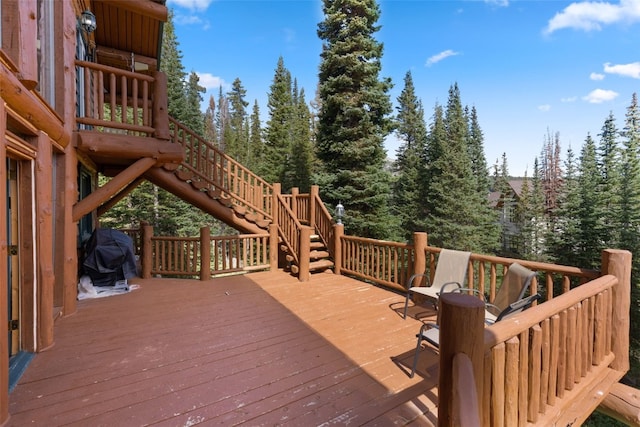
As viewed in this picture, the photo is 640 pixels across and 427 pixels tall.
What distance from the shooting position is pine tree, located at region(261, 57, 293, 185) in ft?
71.9

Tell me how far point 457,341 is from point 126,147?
4900 mm

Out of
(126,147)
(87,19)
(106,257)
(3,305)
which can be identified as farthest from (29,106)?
(87,19)

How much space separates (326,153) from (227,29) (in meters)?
7.80

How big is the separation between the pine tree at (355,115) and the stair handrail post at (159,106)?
290 inches

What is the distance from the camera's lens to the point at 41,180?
9.44 feet

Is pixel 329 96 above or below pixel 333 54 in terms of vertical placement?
below

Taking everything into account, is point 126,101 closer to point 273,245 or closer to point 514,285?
point 273,245

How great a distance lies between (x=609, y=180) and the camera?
1574 centimetres

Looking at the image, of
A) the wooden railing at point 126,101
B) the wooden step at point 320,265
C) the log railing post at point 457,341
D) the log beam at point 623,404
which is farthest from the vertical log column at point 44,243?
the log beam at point 623,404

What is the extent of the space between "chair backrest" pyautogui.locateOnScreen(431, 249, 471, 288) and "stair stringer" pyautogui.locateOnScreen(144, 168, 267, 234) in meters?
4.16

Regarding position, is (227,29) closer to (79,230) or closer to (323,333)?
(79,230)

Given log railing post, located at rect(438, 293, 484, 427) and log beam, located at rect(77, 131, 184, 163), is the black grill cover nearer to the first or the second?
log beam, located at rect(77, 131, 184, 163)

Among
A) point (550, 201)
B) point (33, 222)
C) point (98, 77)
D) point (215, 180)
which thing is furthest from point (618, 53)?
point (33, 222)

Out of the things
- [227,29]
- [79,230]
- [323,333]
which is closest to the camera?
[323,333]
